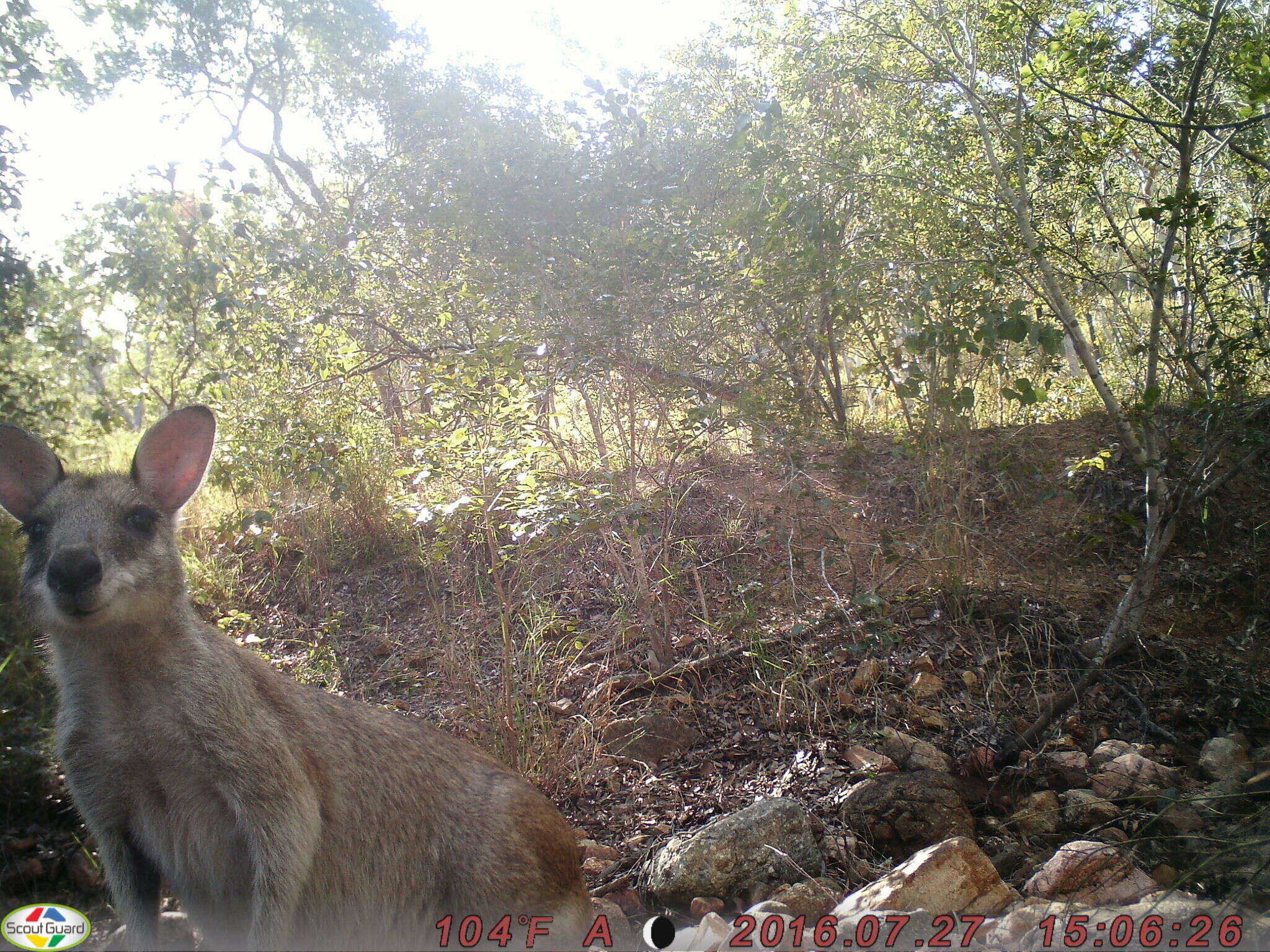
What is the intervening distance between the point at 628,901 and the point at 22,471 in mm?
2900

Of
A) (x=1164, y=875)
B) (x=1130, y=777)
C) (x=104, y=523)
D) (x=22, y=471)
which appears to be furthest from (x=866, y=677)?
(x=22, y=471)

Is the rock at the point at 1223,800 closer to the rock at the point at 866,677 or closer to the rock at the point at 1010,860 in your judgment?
the rock at the point at 1010,860

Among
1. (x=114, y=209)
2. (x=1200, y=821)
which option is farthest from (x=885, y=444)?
(x=114, y=209)

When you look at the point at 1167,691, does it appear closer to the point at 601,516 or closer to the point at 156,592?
the point at 601,516

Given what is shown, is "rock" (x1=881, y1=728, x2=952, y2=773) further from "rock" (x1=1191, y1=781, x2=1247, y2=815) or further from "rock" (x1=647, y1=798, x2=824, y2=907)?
"rock" (x1=1191, y1=781, x2=1247, y2=815)

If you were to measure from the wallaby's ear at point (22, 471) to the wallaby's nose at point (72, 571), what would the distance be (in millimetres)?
464

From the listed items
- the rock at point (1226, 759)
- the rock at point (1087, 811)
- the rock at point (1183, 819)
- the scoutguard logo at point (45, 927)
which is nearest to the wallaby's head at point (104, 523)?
the scoutguard logo at point (45, 927)

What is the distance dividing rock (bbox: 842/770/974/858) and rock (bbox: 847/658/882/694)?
103 centimetres

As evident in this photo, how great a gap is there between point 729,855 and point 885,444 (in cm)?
474

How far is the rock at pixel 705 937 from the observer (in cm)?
284

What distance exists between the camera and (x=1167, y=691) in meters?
4.59

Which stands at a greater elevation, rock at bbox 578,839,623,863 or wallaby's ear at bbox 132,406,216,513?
wallaby's ear at bbox 132,406,216,513

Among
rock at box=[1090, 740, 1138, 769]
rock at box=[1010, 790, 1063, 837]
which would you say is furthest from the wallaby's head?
rock at box=[1090, 740, 1138, 769]

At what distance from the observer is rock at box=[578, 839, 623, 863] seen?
3816 mm
